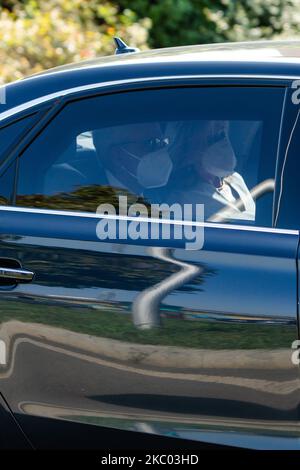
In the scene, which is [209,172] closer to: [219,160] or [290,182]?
[219,160]

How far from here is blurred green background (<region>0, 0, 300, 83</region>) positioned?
7891 millimetres

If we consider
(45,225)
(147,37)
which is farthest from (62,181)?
(147,37)

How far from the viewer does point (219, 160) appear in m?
3.09

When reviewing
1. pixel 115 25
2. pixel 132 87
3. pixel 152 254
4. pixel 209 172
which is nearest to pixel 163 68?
pixel 132 87

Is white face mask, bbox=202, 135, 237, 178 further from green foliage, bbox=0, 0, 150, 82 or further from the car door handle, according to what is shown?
green foliage, bbox=0, 0, 150, 82

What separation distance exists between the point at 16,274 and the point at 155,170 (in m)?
0.54

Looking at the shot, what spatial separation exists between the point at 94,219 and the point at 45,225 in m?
0.15

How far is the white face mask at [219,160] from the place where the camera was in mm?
3062

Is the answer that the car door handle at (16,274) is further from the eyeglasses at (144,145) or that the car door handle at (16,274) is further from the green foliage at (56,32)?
the green foliage at (56,32)

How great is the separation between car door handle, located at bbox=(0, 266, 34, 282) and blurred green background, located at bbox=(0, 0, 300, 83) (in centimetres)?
465

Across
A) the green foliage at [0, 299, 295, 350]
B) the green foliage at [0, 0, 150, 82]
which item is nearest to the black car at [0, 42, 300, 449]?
the green foliage at [0, 299, 295, 350]

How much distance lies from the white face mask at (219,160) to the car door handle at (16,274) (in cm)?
64

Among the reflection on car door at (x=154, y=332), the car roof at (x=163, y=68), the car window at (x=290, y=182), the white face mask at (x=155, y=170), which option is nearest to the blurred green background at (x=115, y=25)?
the car roof at (x=163, y=68)
